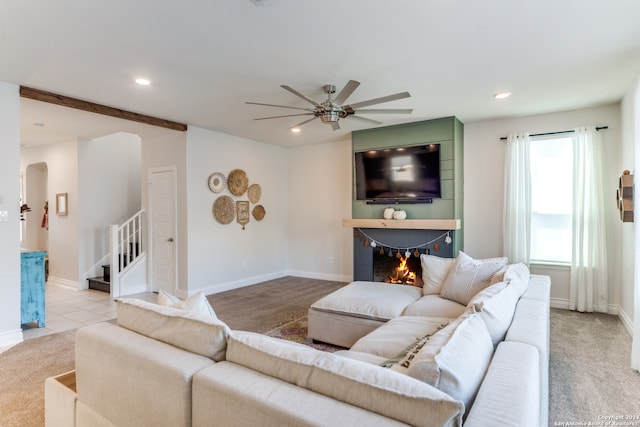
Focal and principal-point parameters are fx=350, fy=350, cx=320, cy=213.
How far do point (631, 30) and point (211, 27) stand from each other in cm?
306

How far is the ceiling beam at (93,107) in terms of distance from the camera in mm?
3678

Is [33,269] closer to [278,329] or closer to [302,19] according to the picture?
[278,329]

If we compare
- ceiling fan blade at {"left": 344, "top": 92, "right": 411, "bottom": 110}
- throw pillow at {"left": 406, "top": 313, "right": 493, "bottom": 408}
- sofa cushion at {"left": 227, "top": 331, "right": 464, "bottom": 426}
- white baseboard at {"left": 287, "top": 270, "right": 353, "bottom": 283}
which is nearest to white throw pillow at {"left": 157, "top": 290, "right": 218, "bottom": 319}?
sofa cushion at {"left": 227, "top": 331, "right": 464, "bottom": 426}

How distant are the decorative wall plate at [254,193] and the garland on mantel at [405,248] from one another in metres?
1.90

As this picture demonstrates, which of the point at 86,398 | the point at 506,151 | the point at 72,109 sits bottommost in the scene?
the point at 86,398

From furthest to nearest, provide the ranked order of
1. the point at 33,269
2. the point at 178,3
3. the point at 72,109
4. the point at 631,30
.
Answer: the point at 72,109 → the point at 33,269 → the point at 631,30 → the point at 178,3

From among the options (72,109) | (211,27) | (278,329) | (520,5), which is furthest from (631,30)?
(72,109)

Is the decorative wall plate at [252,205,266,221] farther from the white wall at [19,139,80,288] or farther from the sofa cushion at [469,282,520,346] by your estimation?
the sofa cushion at [469,282,520,346]

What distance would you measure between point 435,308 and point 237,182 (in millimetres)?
4016

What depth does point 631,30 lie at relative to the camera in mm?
2574

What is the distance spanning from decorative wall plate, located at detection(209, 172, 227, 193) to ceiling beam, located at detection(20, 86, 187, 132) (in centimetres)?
82

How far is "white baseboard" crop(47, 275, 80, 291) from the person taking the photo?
19.5ft

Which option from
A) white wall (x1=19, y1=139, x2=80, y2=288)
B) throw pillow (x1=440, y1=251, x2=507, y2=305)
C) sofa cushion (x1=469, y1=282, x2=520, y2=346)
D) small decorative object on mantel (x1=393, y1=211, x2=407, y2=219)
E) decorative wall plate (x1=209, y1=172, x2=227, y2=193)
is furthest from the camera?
white wall (x1=19, y1=139, x2=80, y2=288)

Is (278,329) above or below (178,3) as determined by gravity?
below
